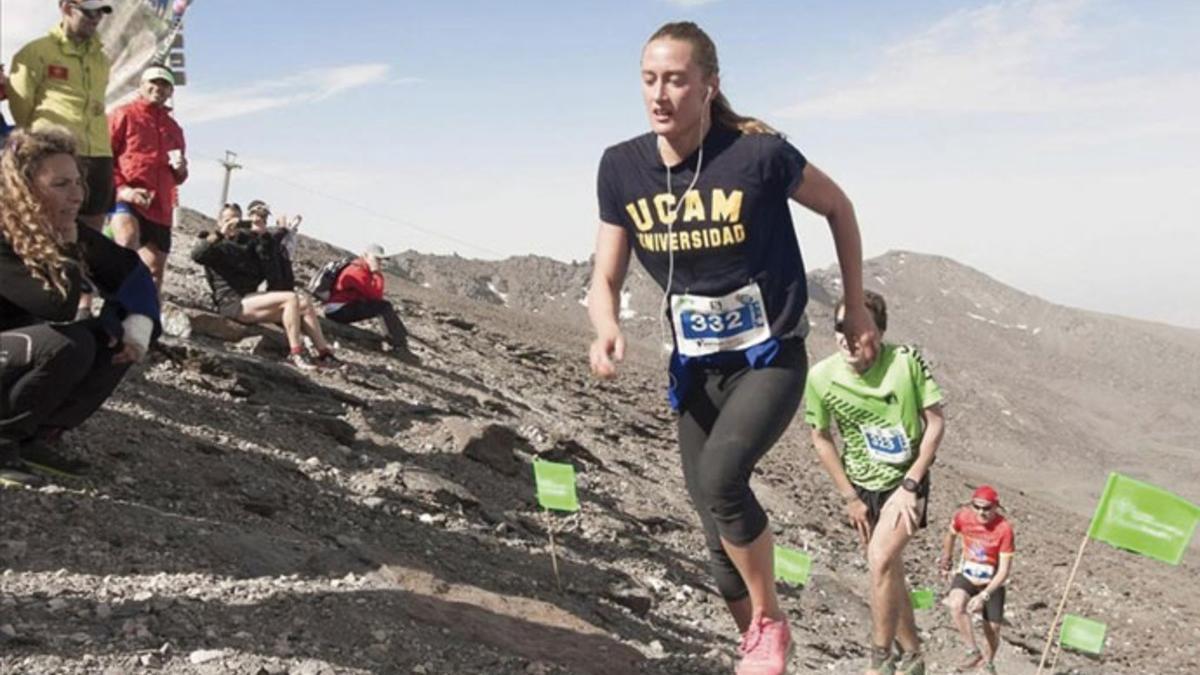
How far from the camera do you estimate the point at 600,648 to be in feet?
18.4

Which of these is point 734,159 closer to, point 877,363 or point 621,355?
point 621,355

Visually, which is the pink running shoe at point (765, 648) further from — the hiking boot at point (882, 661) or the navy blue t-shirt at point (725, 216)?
the hiking boot at point (882, 661)

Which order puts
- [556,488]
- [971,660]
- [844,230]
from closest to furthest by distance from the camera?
[844,230] < [556,488] < [971,660]

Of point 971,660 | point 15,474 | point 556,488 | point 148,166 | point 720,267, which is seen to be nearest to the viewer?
point 720,267

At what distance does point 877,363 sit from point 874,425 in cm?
33

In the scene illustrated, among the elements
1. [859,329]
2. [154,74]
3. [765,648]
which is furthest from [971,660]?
[154,74]

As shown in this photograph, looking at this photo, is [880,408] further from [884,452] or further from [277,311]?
[277,311]

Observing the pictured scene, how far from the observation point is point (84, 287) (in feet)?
17.9

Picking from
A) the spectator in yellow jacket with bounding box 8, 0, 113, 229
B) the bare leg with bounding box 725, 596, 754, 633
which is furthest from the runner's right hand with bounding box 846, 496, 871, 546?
the spectator in yellow jacket with bounding box 8, 0, 113, 229

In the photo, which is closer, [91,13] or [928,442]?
[928,442]

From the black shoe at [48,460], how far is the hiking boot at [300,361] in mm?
5613

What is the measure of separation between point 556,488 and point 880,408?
100.0 inches

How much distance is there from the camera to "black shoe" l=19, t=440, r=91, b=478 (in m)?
5.54

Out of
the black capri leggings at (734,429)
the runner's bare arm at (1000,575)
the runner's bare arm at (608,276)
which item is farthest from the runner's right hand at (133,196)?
the runner's bare arm at (1000,575)
